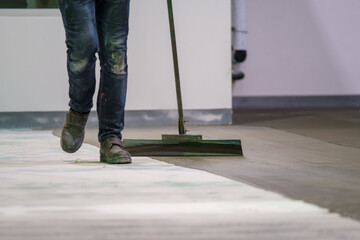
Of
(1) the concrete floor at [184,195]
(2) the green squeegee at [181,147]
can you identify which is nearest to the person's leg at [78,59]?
(1) the concrete floor at [184,195]

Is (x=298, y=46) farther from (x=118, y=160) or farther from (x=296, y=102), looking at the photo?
(x=118, y=160)

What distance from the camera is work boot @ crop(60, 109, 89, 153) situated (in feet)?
9.14

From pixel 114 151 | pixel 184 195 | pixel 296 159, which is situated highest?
pixel 184 195

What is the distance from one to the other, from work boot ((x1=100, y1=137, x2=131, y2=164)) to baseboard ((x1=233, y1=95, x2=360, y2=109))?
14.8 ft

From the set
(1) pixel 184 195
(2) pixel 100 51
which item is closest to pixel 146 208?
(1) pixel 184 195

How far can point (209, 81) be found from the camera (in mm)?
4863

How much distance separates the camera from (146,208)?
5.94 ft

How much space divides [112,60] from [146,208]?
959 mm

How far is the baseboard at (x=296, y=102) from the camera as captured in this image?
7180mm

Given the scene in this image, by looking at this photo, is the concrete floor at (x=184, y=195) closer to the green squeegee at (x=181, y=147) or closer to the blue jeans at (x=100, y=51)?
the green squeegee at (x=181, y=147)

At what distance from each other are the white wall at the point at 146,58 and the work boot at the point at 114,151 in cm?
210

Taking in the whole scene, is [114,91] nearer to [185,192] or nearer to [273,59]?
[185,192]

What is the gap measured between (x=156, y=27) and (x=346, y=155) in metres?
2.07

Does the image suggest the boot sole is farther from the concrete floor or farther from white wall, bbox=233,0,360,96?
white wall, bbox=233,0,360,96
